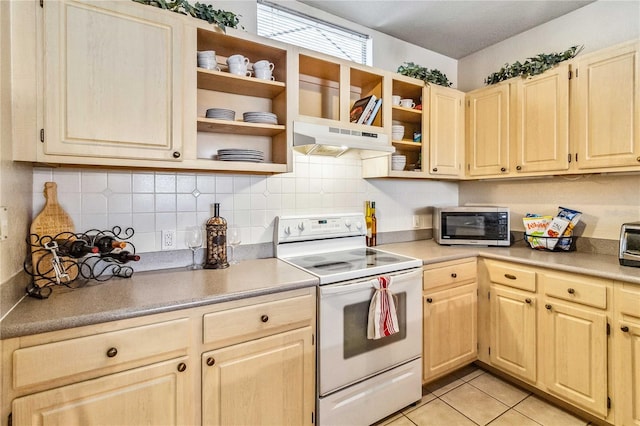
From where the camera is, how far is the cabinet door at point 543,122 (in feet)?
6.91

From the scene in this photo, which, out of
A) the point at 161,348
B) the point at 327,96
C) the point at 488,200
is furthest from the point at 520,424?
the point at 327,96

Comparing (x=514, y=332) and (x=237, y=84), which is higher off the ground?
(x=237, y=84)

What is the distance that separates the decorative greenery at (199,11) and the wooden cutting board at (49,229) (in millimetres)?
1014

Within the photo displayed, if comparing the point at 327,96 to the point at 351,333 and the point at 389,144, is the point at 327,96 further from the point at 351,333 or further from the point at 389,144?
the point at 351,333

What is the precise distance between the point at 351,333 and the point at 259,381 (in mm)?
529

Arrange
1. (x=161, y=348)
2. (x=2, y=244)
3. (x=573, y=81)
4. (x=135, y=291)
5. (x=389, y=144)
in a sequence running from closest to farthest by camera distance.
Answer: (x=2, y=244) < (x=161, y=348) < (x=135, y=291) < (x=573, y=81) < (x=389, y=144)

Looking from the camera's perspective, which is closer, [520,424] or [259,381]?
[259,381]

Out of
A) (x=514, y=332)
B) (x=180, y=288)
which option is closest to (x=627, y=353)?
(x=514, y=332)

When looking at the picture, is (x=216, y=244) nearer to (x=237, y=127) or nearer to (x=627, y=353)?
(x=237, y=127)

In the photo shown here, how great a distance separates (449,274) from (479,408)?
838 mm

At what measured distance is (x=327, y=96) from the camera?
7.51 ft

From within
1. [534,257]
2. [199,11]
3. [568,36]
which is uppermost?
[568,36]

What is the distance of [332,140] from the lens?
183cm

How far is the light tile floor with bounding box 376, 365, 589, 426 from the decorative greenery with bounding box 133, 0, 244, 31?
2.44 m
